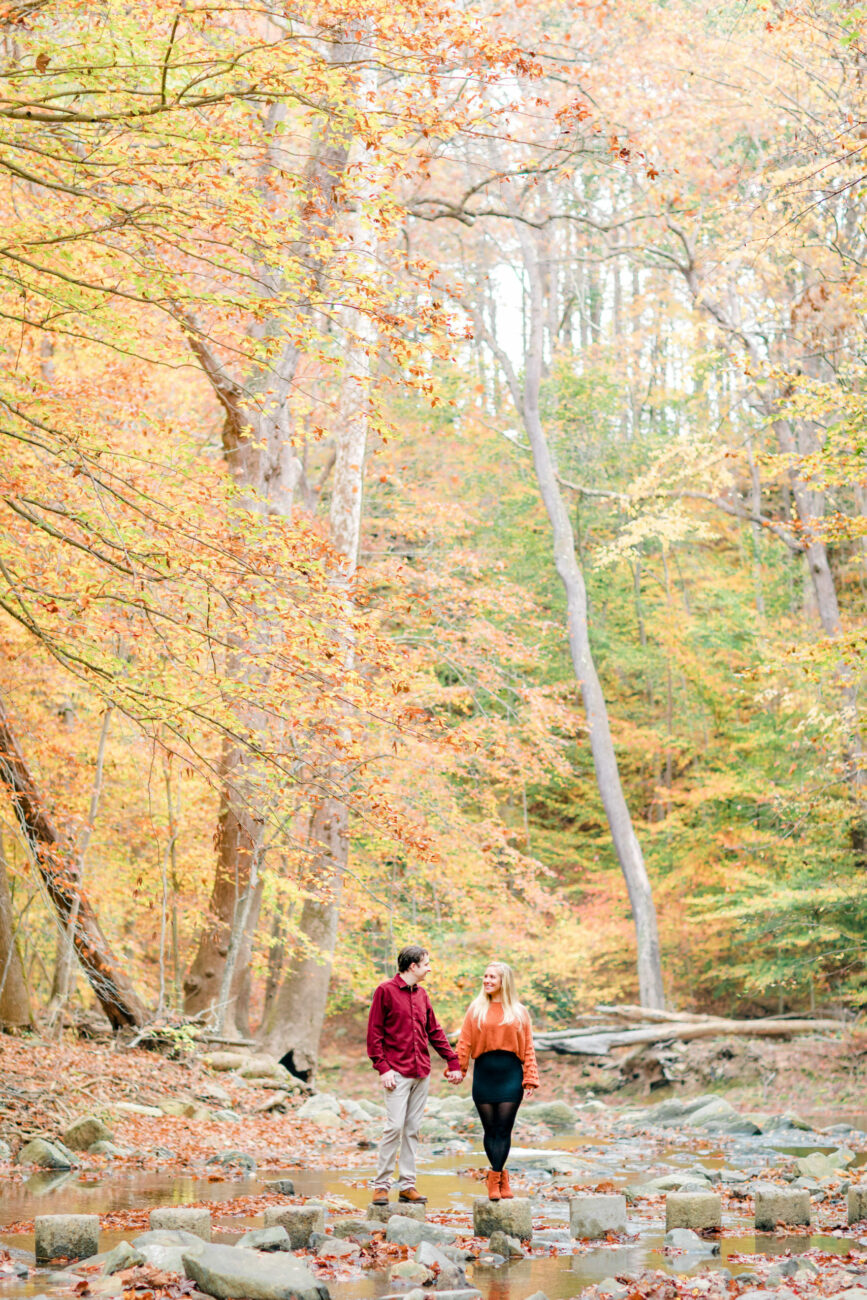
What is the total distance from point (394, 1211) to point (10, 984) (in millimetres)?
7006

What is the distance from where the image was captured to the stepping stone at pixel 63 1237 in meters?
5.79

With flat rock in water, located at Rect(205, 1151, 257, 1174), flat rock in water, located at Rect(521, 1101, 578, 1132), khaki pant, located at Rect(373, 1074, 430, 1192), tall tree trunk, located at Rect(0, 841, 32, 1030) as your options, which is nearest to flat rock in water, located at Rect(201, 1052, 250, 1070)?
tall tree trunk, located at Rect(0, 841, 32, 1030)

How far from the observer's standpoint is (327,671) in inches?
367

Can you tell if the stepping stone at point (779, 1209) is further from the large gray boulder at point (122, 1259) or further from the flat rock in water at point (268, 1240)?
the large gray boulder at point (122, 1259)

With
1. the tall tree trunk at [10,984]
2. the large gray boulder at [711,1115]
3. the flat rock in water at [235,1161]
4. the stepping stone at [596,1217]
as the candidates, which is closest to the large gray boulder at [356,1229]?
the stepping stone at [596,1217]

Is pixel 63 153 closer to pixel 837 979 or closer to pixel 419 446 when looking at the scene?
pixel 837 979

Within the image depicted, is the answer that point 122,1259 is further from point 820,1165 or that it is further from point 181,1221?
point 820,1165

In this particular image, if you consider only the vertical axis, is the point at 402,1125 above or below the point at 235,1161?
above

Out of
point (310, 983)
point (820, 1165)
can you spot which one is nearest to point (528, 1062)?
point (820, 1165)

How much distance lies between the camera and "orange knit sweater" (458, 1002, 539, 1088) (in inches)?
286

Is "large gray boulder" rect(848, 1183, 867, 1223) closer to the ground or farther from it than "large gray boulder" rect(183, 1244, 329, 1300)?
closer to the ground

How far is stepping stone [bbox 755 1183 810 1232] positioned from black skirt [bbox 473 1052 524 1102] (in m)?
1.43

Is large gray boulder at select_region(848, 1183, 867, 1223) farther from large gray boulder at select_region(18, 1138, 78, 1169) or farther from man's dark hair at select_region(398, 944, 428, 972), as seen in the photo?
large gray boulder at select_region(18, 1138, 78, 1169)

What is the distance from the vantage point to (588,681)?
944 inches
